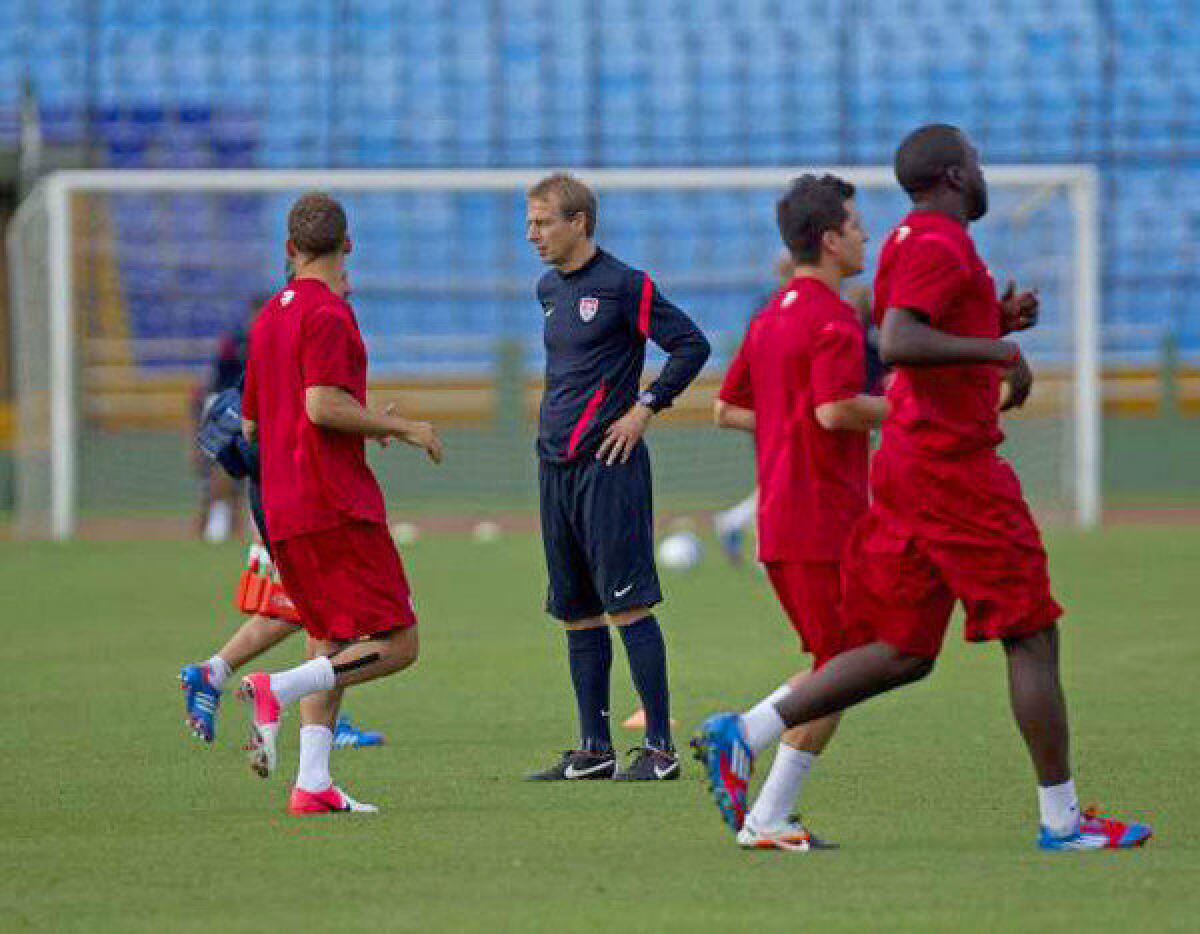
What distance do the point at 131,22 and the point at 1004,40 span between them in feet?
36.4

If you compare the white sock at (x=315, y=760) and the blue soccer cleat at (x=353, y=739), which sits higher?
the white sock at (x=315, y=760)

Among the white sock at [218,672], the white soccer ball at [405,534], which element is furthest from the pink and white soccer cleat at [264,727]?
the white soccer ball at [405,534]

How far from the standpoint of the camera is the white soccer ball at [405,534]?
2113 cm

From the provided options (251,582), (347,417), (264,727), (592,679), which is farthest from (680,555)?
(264,727)

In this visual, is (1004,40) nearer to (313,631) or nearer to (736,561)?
(736,561)

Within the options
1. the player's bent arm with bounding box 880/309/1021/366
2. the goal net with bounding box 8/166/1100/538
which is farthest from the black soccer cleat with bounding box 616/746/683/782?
the goal net with bounding box 8/166/1100/538

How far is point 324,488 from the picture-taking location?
6727mm

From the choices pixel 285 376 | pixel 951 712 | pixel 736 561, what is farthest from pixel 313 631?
pixel 736 561

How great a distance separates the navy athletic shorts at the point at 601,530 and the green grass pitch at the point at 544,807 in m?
0.65

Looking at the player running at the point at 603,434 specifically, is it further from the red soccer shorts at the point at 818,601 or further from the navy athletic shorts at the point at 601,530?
the red soccer shorts at the point at 818,601

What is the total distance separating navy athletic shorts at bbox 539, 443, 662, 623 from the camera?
296 inches

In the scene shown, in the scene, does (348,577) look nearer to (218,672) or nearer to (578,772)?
(218,672)

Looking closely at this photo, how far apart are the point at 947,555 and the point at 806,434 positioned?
31.5 inches

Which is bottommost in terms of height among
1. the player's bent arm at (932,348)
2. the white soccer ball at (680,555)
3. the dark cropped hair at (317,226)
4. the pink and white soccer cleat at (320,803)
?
the white soccer ball at (680,555)
